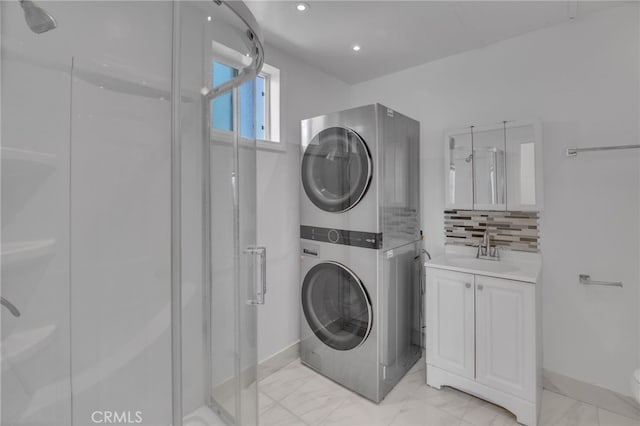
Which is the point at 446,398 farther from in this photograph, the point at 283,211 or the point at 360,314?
the point at 283,211

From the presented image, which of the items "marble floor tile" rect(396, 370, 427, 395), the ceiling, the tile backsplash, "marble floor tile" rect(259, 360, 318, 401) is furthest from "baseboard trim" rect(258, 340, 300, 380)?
the ceiling

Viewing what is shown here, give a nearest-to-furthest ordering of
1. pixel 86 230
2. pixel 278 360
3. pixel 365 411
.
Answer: pixel 86 230, pixel 365 411, pixel 278 360

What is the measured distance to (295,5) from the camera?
5.63 feet

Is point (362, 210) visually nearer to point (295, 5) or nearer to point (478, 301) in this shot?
point (478, 301)

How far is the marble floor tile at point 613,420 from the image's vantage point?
1.71 m

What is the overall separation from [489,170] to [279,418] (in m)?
2.20

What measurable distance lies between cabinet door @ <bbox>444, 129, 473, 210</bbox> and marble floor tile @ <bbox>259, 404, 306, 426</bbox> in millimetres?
1838

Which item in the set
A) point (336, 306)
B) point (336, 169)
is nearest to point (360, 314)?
point (336, 306)

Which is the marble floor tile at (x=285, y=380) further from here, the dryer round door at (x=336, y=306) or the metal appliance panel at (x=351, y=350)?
the dryer round door at (x=336, y=306)

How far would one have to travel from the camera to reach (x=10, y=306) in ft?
3.05

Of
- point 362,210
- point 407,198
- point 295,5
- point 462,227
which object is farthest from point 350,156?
point 462,227

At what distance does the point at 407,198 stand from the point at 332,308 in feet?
3.33

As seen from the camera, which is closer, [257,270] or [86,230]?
[86,230]

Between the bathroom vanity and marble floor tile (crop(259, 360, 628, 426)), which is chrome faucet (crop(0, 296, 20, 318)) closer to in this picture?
marble floor tile (crop(259, 360, 628, 426))
